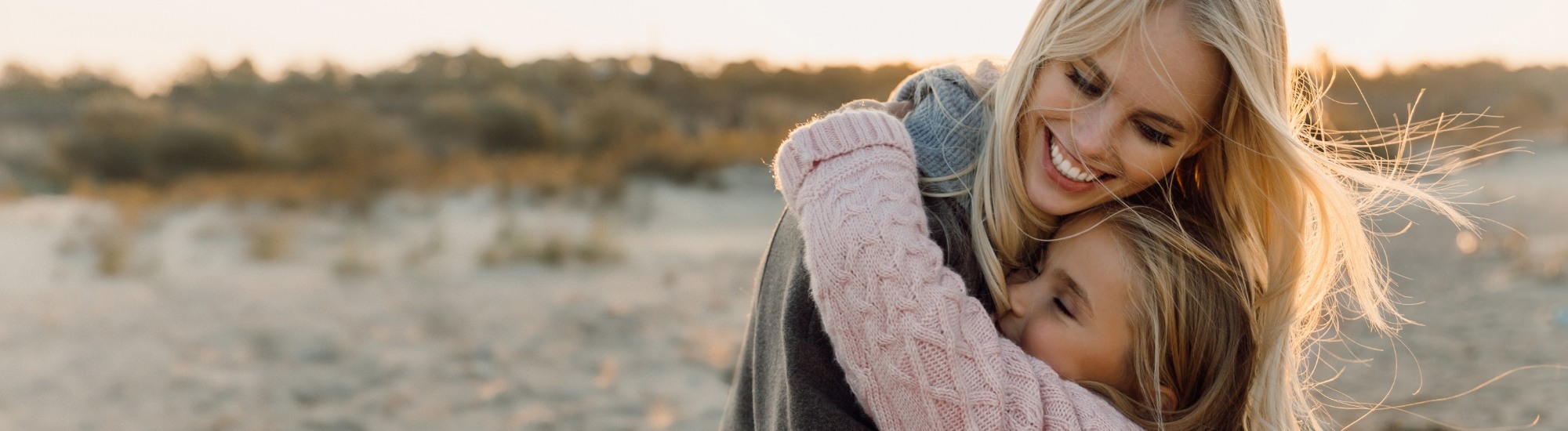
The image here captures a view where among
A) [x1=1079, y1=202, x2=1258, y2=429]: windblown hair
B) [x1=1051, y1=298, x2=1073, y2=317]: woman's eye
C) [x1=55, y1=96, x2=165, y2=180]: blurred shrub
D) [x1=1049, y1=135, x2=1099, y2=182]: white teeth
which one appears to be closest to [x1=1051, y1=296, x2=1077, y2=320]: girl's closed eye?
[x1=1051, y1=298, x2=1073, y2=317]: woman's eye

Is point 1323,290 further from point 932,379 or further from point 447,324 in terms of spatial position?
point 447,324

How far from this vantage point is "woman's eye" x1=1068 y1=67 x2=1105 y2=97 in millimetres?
1837

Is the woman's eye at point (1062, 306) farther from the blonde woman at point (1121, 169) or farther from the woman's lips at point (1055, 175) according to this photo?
the woman's lips at point (1055, 175)

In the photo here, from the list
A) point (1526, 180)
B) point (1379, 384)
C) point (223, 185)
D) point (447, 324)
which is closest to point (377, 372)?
point (447, 324)

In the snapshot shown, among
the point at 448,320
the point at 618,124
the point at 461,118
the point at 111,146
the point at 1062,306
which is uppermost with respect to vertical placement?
the point at 111,146

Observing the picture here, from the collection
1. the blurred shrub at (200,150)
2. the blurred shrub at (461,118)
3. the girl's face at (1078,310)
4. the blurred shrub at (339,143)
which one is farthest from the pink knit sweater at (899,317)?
the blurred shrub at (200,150)

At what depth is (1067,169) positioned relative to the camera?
73.9 inches

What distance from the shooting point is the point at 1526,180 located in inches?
611

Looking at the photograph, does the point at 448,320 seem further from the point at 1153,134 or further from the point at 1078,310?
the point at 1153,134

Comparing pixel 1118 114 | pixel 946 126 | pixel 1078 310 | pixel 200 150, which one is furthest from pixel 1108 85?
pixel 200 150

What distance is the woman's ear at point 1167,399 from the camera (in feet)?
6.63

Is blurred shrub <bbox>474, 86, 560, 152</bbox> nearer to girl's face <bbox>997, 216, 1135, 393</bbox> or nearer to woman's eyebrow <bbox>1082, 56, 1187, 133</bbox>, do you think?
girl's face <bbox>997, 216, 1135, 393</bbox>

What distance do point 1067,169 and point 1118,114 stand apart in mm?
138

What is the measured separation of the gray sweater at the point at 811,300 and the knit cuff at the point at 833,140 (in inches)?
3.9
